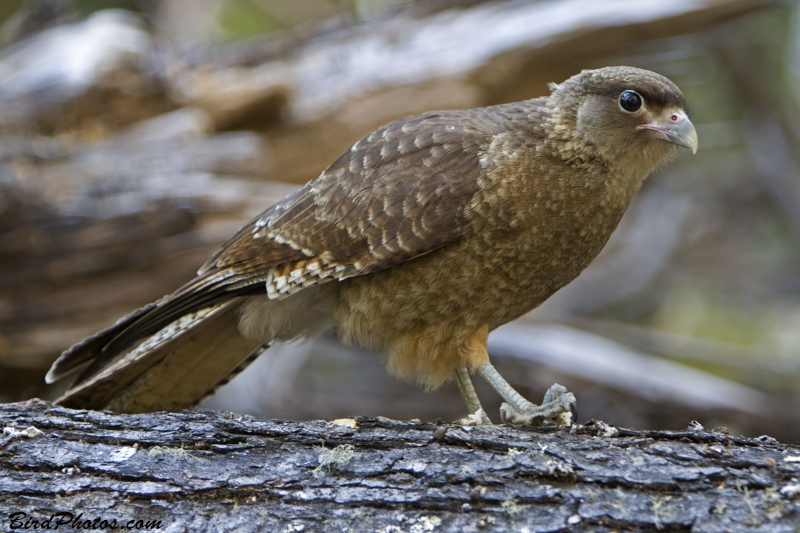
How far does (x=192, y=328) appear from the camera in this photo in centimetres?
380

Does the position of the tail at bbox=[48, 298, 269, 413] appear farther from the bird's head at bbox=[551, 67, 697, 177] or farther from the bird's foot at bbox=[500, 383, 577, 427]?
the bird's head at bbox=[551, 67, 697, 177]

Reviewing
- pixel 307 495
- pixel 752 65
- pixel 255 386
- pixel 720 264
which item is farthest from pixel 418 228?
pixel 720 264

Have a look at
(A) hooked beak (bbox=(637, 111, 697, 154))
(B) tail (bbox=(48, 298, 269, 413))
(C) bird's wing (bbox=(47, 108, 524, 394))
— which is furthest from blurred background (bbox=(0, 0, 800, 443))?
(A) hooked beak (bbox=(637, 111, 697, 154))

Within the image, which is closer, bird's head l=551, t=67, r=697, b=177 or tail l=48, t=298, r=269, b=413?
bird's head l=551, t=67, r=697, b=177

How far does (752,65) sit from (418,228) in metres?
7.15

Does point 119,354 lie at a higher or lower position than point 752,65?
lower

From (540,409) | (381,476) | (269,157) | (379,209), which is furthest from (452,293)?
(269,157)

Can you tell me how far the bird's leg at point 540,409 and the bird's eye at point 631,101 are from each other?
1.36 metres

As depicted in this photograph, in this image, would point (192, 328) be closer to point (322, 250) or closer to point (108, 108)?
point (322, 250)

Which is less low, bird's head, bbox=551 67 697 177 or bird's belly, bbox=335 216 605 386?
bird's head, bbox=551 67 697 177

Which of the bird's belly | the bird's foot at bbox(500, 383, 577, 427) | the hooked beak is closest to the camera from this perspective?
the bird's foot at bbox(500, 383, 577, 427)

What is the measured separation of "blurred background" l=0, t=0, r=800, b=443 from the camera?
17.9 ft

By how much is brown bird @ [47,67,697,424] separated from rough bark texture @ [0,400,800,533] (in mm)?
506

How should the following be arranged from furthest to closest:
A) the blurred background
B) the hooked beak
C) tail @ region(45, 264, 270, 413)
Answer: the blurred background → tail @ region(45, 264, 270, 413) → the hooked beak
